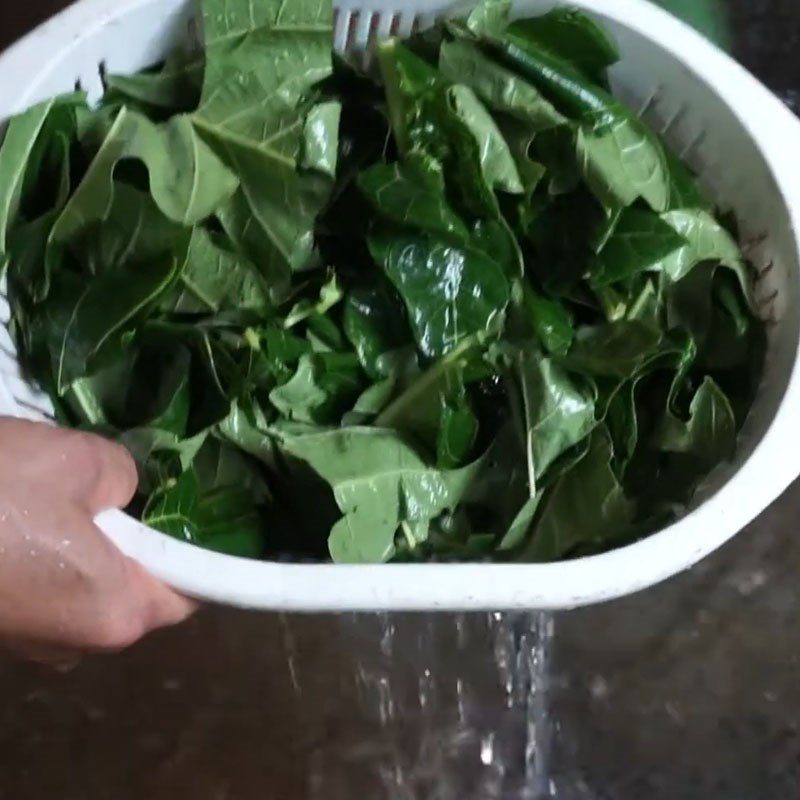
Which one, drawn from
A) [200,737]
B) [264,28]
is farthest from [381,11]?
[200,737]

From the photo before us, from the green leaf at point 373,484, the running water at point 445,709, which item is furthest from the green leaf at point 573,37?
the running water at point 445,709

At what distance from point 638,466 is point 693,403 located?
0.05 meters

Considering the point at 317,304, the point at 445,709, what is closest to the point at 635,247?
the point at 317,304

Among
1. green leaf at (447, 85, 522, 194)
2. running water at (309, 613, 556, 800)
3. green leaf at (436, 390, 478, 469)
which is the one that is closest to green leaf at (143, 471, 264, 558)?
green leaf at (436, 390, 478, 469)

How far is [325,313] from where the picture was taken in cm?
61

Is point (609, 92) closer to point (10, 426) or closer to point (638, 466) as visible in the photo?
point (638, 466)

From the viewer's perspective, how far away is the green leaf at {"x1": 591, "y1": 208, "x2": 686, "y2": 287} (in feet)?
1.92

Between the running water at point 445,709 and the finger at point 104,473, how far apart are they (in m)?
0.41

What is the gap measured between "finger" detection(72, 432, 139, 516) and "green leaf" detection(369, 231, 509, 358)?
16cm

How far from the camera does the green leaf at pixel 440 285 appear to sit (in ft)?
1.90

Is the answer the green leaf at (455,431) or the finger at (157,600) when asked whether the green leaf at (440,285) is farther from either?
the finger at (157,600)

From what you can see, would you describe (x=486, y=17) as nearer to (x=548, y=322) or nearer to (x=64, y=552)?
(x=548, y=322)

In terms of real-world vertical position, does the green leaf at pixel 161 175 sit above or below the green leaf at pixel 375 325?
above

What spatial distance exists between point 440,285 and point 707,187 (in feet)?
0.59
